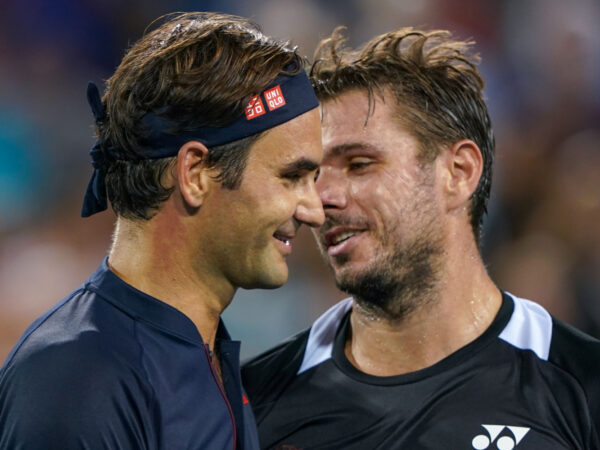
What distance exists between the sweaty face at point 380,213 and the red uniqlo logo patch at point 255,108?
0.83 metres

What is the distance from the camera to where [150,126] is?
82.0 inches

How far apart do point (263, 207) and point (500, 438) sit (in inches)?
41.2

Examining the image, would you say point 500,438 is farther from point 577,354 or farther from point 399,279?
point 399,279

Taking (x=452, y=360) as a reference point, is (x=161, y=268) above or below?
above

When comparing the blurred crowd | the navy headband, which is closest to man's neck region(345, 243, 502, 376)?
the navy headband

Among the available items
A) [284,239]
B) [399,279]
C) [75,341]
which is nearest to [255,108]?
[284,239]

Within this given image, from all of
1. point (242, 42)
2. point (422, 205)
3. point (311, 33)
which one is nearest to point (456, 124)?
point (422, 205)

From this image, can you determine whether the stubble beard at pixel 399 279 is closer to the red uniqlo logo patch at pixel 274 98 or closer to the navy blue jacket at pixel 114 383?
the navy blue jacket at pixel 114 383

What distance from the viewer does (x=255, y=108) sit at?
211 cm

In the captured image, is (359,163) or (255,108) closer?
(255,108)

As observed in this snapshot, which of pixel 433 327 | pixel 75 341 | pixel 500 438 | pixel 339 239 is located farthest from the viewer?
pixel 339 239

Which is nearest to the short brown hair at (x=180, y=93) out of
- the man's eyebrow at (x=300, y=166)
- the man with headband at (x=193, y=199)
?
the man with headband at (x=193, y=199)

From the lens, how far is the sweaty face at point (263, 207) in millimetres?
2119

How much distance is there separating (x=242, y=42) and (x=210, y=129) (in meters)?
0.26
